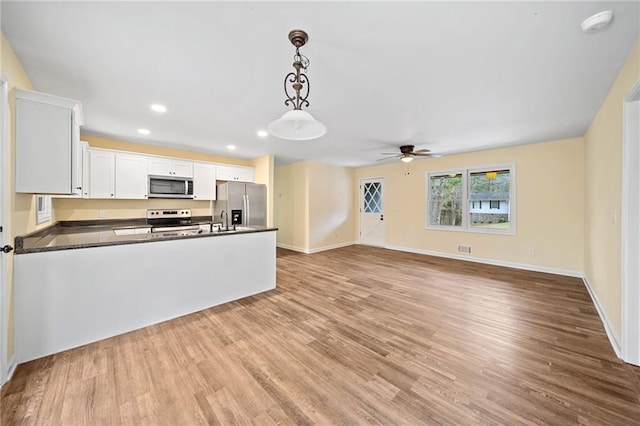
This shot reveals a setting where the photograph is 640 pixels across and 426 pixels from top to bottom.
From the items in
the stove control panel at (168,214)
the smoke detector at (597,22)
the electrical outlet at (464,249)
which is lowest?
the electrical outlet at (464,249)

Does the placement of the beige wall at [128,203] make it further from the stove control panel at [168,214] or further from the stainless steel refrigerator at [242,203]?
the stainless steel refrigerator at [242,203]

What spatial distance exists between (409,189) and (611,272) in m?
4.18

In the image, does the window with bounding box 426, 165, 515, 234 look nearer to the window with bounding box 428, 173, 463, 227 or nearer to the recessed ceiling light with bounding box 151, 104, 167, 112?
the window with bounding box 428, 173, 463, 227

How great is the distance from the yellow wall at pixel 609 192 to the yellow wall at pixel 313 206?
495 cm

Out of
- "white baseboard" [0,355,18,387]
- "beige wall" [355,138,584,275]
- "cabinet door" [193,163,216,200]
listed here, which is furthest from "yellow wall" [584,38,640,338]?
"cabinet door" [193,163,216,200]

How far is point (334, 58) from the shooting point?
1892 mm

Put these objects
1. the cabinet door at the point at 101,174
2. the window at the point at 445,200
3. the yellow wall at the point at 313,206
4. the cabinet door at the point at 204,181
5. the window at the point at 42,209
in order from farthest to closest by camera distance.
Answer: the yellow wall at the point at 313,206, the window at the point at 445,200, the cabinet door at the point at 204,181, the cabinet door at the point at 101,174, the window at the point at 42,209

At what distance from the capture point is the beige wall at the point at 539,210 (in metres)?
4.15

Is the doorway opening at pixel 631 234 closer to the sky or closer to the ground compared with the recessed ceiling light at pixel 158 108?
closer to the ground

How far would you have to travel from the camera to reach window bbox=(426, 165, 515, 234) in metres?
4.89

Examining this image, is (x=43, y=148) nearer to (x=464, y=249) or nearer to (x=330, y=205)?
(x=330, y=205)

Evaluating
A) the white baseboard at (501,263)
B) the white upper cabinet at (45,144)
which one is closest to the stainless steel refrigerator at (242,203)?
the white upper cabinet at (45,144)

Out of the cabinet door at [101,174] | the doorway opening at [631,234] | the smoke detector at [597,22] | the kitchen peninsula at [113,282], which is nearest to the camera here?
the smoke detector at [597,22]

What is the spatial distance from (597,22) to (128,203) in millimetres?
6210
